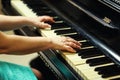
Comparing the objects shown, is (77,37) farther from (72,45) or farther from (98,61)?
(98,61)

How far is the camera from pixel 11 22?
1801 mm

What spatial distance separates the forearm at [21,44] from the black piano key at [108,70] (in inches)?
14.1

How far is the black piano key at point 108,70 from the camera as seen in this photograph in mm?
1248

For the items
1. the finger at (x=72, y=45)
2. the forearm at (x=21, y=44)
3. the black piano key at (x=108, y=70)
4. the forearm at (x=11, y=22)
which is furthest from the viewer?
the forearm at (x=11, y=22)

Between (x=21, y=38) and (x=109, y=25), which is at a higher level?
(x=109, y=25)

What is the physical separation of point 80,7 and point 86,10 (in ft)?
0.23

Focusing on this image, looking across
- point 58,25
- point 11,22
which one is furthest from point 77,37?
point 11,22

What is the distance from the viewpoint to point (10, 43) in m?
1.39

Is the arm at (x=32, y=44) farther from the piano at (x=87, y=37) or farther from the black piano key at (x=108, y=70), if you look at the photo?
the black piano key at (x=108, y=70)

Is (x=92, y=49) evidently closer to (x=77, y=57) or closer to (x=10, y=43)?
(x=77, y=57)

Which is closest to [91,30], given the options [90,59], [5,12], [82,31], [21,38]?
[82,31]

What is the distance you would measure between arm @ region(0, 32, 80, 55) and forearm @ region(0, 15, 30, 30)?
364mm

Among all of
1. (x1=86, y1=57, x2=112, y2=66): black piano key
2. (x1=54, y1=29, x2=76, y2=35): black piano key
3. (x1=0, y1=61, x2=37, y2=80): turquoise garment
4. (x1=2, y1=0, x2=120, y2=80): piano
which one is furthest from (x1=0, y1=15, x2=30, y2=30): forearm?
(x1=86, y1=57, x2=112, y2=66): black piano key

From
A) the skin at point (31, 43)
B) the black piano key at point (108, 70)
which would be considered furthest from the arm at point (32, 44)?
the black piano key at point (108, 70)
